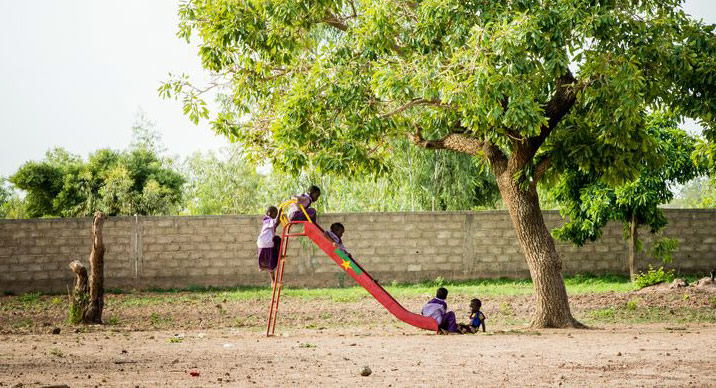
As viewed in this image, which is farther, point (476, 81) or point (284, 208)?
point (284, 208)

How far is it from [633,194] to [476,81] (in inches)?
377

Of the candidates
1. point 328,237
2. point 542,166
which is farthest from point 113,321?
point 542,166

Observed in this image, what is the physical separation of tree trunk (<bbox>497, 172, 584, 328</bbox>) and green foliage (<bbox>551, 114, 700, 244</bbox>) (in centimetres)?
605

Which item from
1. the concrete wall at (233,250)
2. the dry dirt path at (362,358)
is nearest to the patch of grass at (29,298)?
the concrete wall at (233,250)

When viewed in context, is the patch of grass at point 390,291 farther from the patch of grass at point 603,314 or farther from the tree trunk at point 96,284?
the tree trunk at point 96,284

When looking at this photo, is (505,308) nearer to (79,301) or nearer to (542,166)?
(542,166)

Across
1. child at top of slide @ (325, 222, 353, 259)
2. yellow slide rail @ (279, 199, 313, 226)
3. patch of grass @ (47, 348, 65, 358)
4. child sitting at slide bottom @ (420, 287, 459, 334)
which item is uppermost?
yellow slide rail @ (279, 199, 313, 226)

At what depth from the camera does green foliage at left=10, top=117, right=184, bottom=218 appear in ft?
111

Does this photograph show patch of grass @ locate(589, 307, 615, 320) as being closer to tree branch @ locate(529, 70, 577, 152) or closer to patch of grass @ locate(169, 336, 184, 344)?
tree branch @ locate(529, 70, 577, 152)

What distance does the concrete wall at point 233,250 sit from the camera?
19.5 metres

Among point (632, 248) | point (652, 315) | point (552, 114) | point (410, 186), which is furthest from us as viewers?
point (410, 186)

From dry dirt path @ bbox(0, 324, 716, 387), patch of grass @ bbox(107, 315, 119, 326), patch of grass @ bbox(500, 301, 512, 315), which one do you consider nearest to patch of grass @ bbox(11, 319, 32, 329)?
patch of grass @ bbox(107, 315, 119, 326)

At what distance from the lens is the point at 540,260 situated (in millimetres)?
12539


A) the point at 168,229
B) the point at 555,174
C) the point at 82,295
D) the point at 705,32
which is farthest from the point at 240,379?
the point at 168,229
